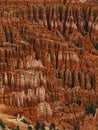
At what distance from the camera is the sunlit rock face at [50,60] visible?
72750mm

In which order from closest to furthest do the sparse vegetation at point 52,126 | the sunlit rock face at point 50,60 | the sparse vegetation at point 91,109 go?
the sparse vegetation at point 52,126 → the sunlit rock face at point 50,60 → the sparse vegetation at point 91,109

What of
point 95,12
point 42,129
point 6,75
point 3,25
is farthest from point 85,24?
point 42,129

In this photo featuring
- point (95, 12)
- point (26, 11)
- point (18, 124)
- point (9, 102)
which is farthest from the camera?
point (95, 12)

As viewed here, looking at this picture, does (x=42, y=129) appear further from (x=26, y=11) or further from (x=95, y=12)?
(x=95, y=12)

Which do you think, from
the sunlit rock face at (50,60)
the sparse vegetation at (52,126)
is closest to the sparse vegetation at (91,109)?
the sunlit rock face at (50,60)

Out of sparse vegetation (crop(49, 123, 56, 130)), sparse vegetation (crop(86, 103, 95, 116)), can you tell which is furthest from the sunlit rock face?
sparse vegetation (crop(49, 123, 56, 130))

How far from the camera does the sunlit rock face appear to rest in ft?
239

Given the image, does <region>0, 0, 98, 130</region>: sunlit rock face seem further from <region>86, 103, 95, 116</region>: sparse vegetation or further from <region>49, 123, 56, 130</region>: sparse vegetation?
<region>49, 123, 56, 130</region>: sparse vegetation

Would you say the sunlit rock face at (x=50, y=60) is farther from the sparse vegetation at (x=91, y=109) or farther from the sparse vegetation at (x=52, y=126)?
the sparse vegetation at (x=52, y=126)

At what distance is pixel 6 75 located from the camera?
7506cm

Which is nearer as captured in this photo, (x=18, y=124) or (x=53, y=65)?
(x=18, y=124)

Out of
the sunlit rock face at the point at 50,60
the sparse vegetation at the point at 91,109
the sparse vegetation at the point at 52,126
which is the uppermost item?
the sunlit rock face at the point at 50,60

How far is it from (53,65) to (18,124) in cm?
1823

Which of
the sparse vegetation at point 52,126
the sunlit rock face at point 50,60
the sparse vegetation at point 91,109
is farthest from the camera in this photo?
the sparse vegetation at point 91,109
